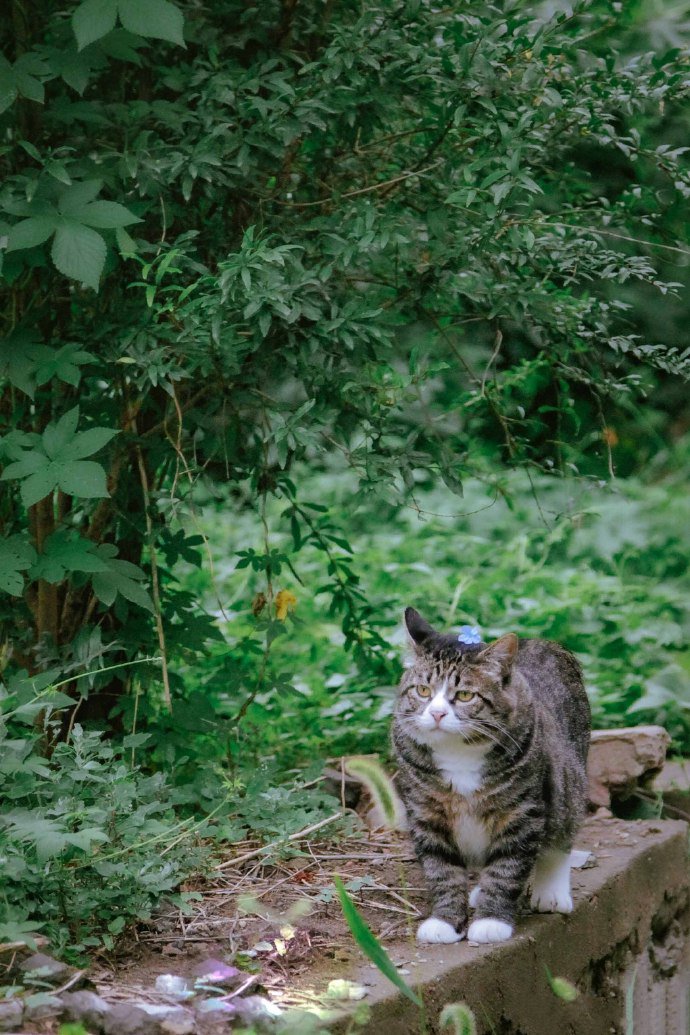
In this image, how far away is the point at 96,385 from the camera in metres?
3.16

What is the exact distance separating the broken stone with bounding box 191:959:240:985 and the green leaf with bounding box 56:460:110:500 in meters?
0.96

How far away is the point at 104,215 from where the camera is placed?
8.22ft

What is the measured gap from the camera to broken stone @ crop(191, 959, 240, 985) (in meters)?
2.13

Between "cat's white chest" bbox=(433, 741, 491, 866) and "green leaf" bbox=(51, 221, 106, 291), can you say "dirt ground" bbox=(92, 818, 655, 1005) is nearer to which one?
"cat's white chest" bbox=(433, 741, 491, 866)

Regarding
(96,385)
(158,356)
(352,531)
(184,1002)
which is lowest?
(352,531)

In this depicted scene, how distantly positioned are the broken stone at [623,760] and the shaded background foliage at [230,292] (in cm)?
67

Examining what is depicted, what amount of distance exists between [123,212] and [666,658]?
2856 millimetres

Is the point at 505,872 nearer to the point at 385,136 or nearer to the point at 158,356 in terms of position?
the point at 158,356

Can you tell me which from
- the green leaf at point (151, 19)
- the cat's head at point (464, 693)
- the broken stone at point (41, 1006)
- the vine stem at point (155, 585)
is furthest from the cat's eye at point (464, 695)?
the green leaf at point (151, 19)

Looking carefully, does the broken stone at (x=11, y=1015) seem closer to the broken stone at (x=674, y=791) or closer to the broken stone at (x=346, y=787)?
the broken stone at (x=346, y=787)

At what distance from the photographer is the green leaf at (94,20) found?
90.3 inches

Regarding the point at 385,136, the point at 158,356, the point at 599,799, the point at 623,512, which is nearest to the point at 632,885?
the point at 599,799

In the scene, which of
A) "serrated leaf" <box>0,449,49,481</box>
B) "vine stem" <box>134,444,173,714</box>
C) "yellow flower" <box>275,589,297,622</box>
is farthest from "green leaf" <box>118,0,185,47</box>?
"yellow flower" <box>275,589,297,622</box>

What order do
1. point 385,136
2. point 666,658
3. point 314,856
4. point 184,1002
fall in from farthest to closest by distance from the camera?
point 666,658 < point 385,136 < point 314,856 < point 184,1002
